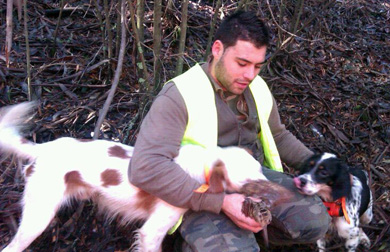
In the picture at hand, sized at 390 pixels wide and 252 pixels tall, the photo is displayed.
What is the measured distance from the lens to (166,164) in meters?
2.67

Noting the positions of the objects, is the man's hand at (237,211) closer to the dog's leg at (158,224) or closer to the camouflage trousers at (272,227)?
the camouflage trousers at (272,227)

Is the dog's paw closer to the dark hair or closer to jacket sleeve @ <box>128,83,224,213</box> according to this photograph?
jacket sleeve @ <box>128,83,224,213</box>

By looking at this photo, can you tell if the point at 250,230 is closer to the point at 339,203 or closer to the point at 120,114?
the point at 339,203

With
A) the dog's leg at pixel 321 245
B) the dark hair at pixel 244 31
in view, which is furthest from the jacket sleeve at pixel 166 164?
the dog's leg at pixel 321 245

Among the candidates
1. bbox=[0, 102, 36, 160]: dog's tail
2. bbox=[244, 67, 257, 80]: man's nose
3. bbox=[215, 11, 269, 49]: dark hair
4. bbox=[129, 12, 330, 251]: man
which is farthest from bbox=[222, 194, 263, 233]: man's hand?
bbox=[0, 102, 36, 160]: dog's tail

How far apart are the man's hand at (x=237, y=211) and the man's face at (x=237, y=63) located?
830 mm

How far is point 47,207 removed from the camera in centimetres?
288

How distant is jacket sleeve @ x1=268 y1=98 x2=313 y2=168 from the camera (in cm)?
349

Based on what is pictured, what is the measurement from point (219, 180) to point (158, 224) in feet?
1.82

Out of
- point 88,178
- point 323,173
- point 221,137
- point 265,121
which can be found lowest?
point 88,178

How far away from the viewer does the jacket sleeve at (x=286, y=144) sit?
11.4 feet

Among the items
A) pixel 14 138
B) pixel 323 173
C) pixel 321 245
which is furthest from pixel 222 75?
pixel 321 245

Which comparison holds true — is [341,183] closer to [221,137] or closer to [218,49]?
[221,137]

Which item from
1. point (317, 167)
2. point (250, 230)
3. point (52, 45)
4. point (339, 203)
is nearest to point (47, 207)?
point (250, 230)
